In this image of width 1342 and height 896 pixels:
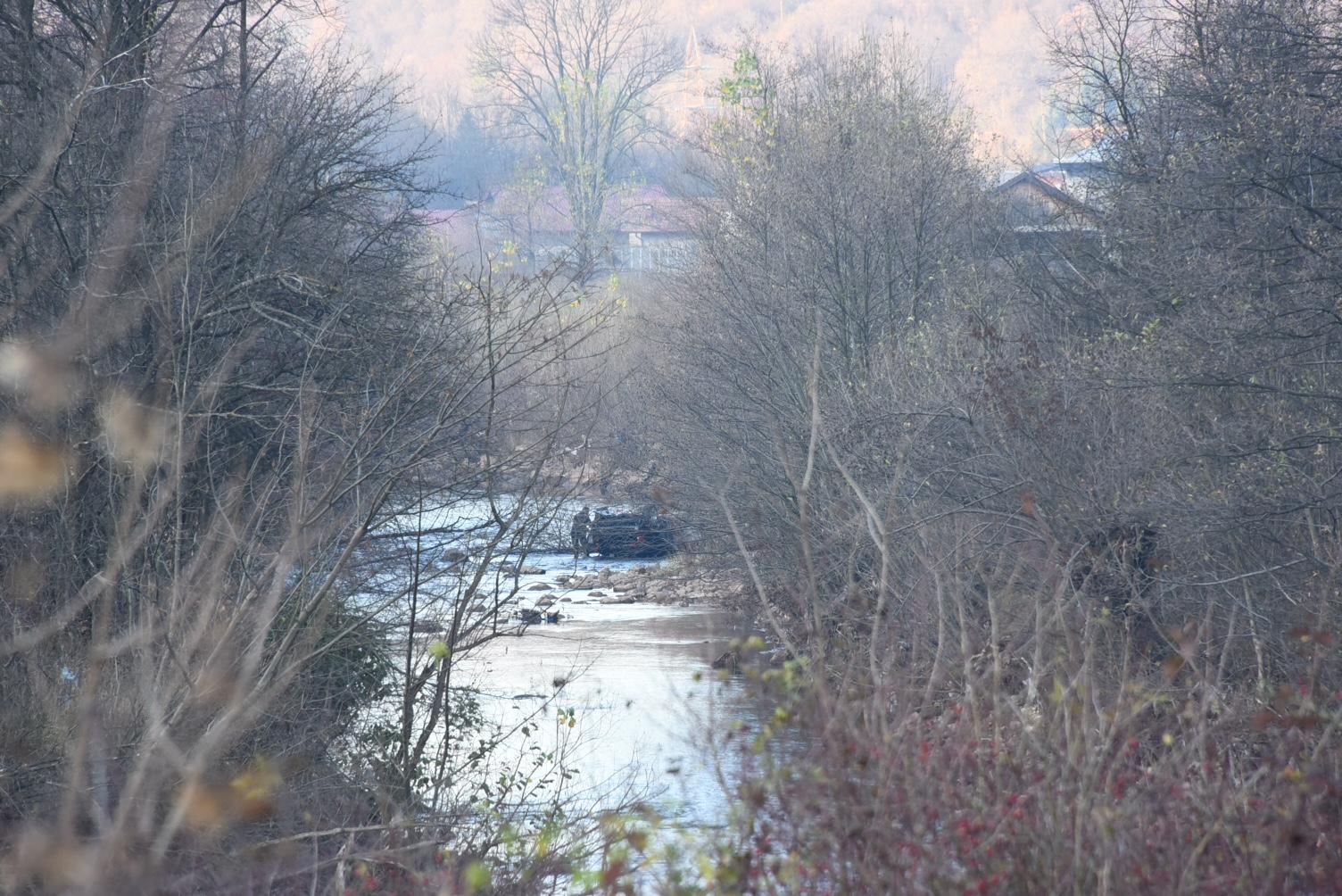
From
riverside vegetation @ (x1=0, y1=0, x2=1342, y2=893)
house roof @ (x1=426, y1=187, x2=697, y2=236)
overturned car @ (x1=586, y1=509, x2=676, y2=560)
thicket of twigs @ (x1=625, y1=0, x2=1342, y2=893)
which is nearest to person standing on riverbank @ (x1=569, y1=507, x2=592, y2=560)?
riverside vegetation @ (x1=0, y1=0, x2=1342, y2=893)

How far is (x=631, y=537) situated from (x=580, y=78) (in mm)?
32583

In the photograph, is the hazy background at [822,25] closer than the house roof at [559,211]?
No

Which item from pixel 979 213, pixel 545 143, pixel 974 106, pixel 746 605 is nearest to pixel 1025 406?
pixel 746 605

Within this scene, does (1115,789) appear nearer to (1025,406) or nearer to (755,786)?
(755,786)

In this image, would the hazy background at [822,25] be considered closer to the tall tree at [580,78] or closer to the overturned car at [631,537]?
the tall tree at [580,78]

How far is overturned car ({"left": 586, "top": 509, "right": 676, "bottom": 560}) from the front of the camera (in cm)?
2822

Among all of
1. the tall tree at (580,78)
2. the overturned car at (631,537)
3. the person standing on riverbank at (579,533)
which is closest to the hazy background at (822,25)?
the tall tree at (580,78)

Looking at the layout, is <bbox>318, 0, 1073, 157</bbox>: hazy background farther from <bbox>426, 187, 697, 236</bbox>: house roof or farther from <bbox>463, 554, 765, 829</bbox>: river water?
<bbox>463, 554, 765, 829</bbox>: river water

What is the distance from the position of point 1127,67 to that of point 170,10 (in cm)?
1362

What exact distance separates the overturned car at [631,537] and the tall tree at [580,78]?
26.4 m

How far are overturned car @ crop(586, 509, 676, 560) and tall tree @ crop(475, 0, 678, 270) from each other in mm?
26444

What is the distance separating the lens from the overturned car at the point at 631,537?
1111 inches

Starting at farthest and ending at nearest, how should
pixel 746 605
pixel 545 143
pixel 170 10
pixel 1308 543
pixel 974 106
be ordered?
pixel 545 143 → pixel 974 106 → pixel 746 605 → pixel 170 10 → pixel 1308 543

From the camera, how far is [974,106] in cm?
2895
